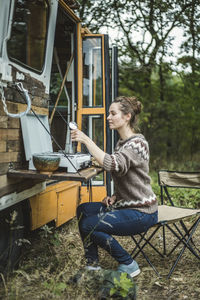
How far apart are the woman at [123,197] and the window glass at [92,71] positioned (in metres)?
→ 1.67

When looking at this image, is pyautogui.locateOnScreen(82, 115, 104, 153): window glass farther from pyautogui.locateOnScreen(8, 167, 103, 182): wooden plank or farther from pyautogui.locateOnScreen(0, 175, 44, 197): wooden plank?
pyautogui.locateOnScreen(8, 167, 103, 182): wooden plank

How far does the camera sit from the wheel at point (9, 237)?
2711mm

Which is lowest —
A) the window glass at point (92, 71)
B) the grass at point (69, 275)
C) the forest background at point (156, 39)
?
the grass at point (69, 275)

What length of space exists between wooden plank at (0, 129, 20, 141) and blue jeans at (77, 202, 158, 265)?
816mm

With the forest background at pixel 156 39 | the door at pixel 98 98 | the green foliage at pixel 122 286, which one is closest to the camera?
the green foliage at pixel 122 286

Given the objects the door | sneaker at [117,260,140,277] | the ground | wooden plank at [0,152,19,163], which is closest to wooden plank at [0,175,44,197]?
wooden plank at [0,152,19,163]

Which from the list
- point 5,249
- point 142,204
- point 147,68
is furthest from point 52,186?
point 147,68

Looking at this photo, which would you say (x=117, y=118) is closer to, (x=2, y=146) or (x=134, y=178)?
(x=134, y=178)

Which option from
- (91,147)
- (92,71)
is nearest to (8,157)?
(91,147)

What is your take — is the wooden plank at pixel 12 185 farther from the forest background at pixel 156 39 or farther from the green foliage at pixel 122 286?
the forest background at pixel 156 39

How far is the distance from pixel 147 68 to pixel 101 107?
3.55 metres

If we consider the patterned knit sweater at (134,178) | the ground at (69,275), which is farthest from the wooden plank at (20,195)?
the patterned knit sweater at (134,178)

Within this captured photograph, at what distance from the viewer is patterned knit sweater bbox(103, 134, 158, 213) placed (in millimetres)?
2617

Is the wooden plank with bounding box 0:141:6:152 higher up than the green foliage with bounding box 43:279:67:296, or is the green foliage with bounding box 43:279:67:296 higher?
the wooden plank with bounding box 0:141:6:152
